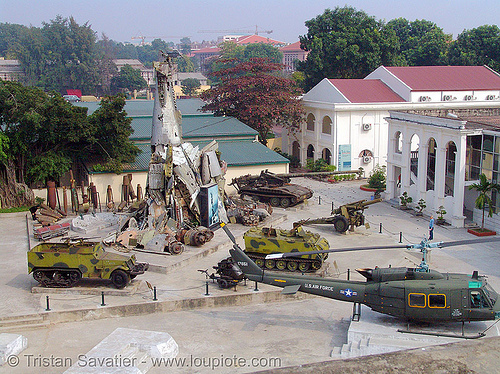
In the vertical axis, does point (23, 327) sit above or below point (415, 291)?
below

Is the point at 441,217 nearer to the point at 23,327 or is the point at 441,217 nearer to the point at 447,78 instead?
the point at 23,327

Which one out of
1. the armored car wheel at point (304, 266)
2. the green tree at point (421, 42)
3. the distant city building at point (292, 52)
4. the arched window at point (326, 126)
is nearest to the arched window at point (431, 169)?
the arched window at point (326, 126)

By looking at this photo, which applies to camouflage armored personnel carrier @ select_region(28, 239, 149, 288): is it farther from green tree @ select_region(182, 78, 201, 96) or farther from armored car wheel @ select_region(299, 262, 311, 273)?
green tree @ select_region(182, 78, 201, 96)

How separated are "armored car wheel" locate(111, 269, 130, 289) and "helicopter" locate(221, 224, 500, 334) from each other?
5.46 meters

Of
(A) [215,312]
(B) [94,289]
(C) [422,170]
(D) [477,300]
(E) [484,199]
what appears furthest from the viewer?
(C) [422,170]

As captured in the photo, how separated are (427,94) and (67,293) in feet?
125

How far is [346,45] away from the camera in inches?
2539

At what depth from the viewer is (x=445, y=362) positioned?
11672 mm

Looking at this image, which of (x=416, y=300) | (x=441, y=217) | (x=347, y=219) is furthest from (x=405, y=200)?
(x=416, y=300)

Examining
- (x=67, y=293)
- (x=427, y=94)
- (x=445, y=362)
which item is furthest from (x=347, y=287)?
(x=427, y=94)

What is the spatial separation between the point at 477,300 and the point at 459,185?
16385 mm

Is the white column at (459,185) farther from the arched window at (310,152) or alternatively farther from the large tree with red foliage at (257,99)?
the arched window at (310,152)

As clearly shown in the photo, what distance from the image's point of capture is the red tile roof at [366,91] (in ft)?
161

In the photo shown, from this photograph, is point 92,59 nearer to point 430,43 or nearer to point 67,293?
point 430,43
